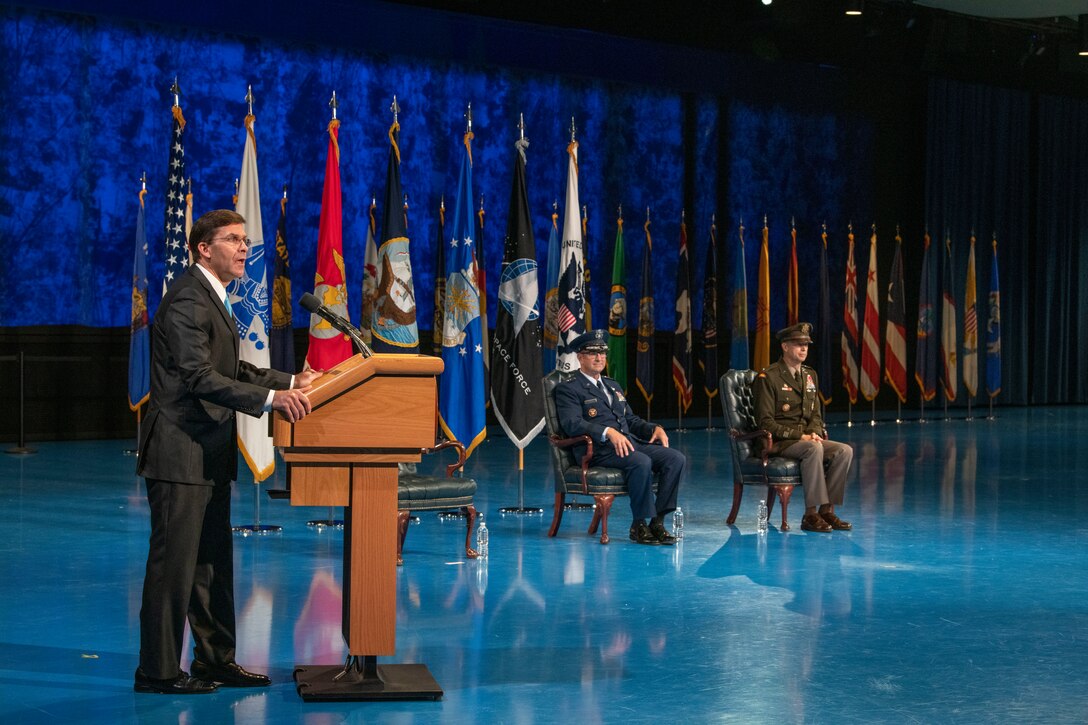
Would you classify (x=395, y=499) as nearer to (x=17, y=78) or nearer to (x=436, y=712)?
(x=436, y=712)

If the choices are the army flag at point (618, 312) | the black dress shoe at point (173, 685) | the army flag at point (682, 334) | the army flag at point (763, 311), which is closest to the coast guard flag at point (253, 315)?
the black dress shoe at point (173, 685)

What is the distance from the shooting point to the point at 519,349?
8.99 m

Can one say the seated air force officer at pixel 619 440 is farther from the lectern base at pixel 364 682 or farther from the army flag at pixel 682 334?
the army flag at pixel 682 334

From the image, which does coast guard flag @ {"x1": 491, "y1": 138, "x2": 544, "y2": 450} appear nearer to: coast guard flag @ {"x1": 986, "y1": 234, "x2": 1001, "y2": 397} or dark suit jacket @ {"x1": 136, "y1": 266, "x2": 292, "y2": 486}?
dark suit jacket @ {"x1": 136, "y1": 266, "x2": 292, "y2": 486}

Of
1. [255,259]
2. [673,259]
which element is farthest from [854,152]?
[255,259]

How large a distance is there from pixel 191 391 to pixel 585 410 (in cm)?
396

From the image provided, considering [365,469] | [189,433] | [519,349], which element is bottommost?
[365,469]

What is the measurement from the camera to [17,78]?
14281mm

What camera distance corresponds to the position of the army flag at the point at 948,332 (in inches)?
767

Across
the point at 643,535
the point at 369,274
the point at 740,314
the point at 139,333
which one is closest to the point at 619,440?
the point at 643,535

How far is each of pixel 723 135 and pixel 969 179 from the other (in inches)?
193

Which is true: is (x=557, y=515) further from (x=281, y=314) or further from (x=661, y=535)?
(x=281, y=314)

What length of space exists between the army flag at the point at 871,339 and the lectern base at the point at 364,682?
1421 cm

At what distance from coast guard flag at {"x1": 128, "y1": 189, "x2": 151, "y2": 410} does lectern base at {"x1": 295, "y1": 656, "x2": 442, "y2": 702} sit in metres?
8.74
